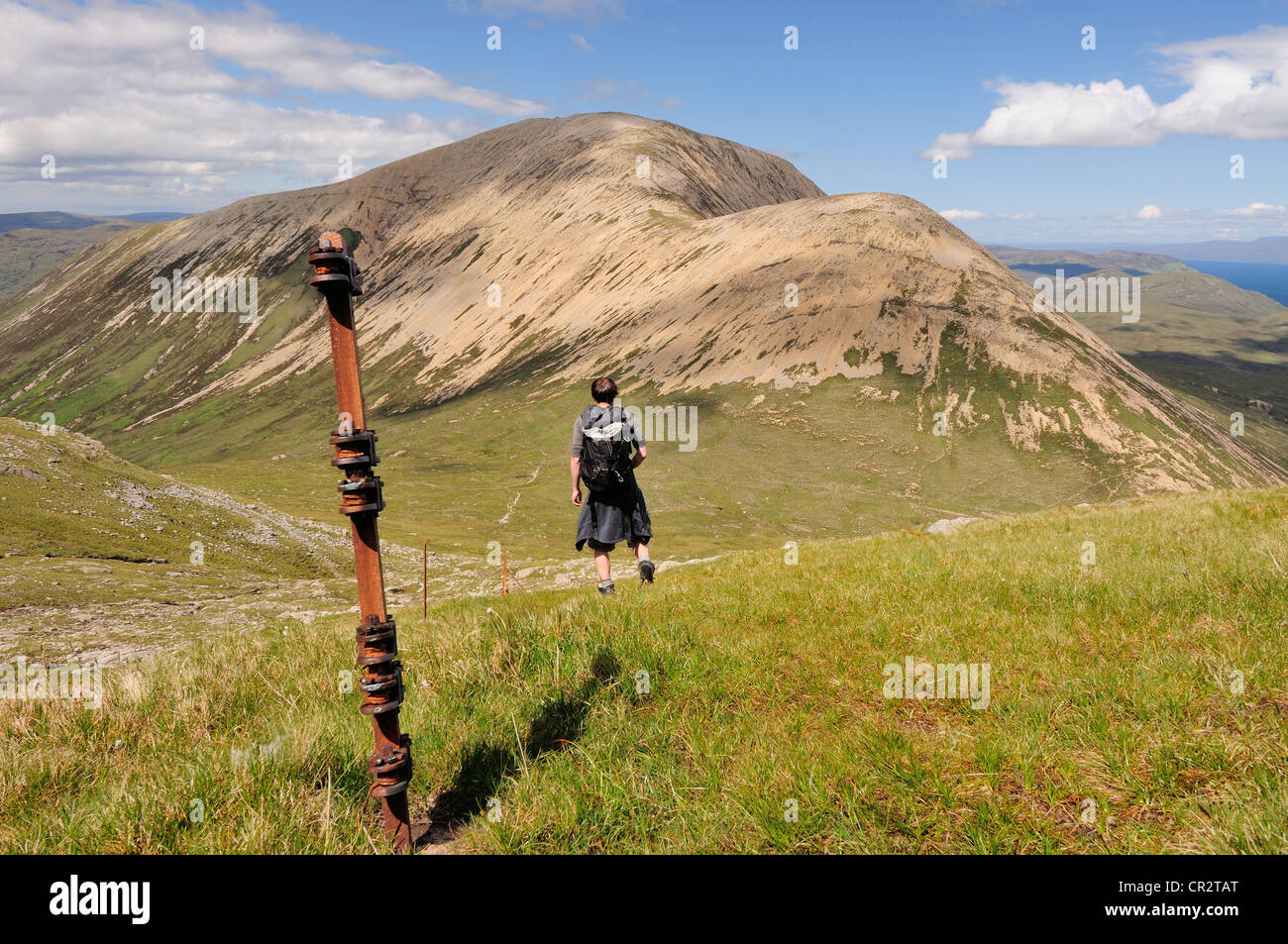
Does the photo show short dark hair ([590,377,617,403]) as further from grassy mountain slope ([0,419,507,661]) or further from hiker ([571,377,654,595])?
grassy mountain slope ([0,419,507,661])

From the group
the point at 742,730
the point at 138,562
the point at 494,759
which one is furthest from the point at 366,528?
the point at 138,562

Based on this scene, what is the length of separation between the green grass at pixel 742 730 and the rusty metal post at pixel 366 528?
0.34 m

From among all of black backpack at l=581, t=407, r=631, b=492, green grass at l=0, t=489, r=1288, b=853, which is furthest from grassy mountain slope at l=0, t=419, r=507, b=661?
green grass at l=0, t=489, r=1288, b=853

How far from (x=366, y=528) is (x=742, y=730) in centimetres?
329

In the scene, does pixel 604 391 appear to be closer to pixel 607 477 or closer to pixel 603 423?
pixel 603 423

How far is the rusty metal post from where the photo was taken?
14.0 feet

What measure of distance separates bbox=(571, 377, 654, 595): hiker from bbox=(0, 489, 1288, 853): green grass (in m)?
2.53

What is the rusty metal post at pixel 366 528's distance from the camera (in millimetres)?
4270

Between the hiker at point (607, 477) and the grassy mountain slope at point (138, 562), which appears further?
the grassy mountain slope at point (138, 562)

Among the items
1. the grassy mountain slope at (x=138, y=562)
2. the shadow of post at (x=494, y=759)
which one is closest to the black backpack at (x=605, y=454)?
the shadow of post at (x=494, y=759)

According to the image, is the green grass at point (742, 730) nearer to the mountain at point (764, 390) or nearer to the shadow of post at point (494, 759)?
the shadow of post at point (494, 759)

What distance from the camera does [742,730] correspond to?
5.60 metres

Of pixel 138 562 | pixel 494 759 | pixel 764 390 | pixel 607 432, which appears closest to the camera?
pixel 494 759
